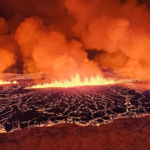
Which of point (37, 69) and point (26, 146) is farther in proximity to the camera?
point (37, 69)

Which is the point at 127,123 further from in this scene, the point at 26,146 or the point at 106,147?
the point at 26,146

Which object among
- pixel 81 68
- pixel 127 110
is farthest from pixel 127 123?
pixel 81 68

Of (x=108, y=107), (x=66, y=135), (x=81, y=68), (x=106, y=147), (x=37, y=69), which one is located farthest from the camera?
(x=37, y=69)

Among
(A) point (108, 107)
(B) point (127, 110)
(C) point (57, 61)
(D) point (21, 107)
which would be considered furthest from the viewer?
(C) point (57, 61)

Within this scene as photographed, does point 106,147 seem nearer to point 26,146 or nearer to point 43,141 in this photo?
point 43,141

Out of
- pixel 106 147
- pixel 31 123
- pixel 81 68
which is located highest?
pixel 81 68

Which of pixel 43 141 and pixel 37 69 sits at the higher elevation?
pixel 37 69

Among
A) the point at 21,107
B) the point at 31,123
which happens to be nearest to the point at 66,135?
the point at 31,123

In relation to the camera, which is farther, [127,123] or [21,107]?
[21,107]

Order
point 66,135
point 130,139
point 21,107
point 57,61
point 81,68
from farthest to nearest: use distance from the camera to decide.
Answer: point 81,68 → point 57,61 → point 21,107 → point 66,135 → point 130,139
